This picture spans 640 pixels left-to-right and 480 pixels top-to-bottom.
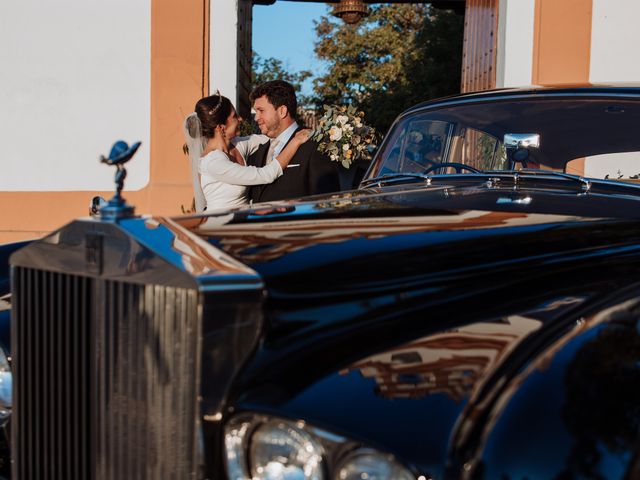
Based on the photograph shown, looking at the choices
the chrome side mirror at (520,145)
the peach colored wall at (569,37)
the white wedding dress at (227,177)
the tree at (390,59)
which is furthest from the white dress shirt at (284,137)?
the tree at (390,59)

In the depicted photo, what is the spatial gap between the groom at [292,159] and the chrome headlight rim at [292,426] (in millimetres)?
3054

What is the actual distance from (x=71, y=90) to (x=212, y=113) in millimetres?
3832

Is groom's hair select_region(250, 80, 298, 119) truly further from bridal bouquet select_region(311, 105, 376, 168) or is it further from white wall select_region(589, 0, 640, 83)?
white wall select_region(589, 0, 640, 83)

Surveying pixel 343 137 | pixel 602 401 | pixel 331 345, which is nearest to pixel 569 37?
pixel 343 137

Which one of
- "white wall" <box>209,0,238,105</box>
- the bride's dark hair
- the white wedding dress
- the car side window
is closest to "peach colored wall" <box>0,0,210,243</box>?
"white wall" <box>209,0,238,105</box>

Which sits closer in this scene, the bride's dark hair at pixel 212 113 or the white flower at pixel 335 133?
the white flower at pixel 335 133

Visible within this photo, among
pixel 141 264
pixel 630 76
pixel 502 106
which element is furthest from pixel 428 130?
pixel 630 76

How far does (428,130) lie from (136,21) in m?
5.22

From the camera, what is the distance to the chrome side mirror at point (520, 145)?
9.53 feet

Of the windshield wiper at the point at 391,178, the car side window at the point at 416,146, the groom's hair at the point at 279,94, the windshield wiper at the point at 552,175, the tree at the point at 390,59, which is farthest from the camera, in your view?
the tree at the point at 390,59

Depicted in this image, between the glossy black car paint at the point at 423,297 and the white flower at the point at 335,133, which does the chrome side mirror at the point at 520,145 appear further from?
the white flower at the point at 335,133

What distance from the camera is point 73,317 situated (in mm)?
1790

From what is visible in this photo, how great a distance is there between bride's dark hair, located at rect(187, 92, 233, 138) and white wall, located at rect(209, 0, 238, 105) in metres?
3.19

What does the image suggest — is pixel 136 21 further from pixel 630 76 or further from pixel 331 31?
pixel 331 31
